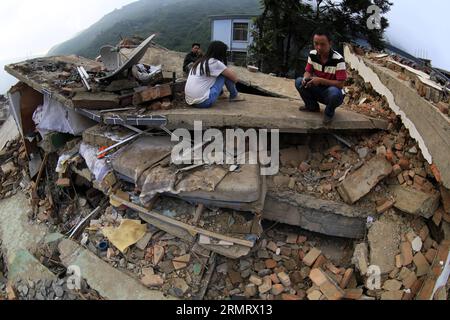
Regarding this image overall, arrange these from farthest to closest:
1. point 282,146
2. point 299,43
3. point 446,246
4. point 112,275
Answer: point 299,43 → point 282,146 → point 112,275 → point 446,246

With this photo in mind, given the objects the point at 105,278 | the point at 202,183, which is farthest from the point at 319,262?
the point at 105,278

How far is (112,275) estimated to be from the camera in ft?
13.4

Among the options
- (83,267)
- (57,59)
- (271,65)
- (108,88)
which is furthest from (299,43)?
(83,267)

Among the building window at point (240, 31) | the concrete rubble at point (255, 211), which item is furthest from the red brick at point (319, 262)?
the building window at point (240, 31)

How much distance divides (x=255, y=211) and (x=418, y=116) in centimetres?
210

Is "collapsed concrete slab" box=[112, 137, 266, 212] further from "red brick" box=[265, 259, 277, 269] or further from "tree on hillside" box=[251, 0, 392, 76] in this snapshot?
"tree on hillside" box=[251, 0, 392, 76]

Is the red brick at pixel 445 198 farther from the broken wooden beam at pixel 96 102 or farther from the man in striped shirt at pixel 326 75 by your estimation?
the broken wooden beam at pixel 96 102

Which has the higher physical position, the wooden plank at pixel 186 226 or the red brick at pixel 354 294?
the wooden plank at pixel 186 226

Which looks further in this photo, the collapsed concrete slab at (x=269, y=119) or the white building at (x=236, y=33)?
the white building at (x=236, y=33)

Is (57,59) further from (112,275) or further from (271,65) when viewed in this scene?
(271,65)

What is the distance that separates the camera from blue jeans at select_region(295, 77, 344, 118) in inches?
165

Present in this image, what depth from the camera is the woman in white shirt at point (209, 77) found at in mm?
4797

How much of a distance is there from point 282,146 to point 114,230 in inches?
95.9

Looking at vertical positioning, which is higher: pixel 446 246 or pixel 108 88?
pixel 108 88
